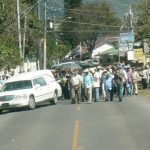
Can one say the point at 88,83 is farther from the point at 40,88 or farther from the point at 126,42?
the point at 126,42

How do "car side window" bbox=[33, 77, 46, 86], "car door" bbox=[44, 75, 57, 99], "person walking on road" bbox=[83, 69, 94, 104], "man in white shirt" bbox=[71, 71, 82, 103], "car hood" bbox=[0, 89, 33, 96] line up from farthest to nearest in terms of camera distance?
1. "man in white shirt" bbox=[71, 71, 82, 103]
2. "person walking on road" bbox=[83, 69, 94, 104]
3. "car door" bbox=[44, 75, 57, 99]
4. "car side window" bbox=[33, 77, 46, 86]
5. "car hood" bbox=[0, 89, 33, 96]

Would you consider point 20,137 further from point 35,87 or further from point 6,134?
point 35,87

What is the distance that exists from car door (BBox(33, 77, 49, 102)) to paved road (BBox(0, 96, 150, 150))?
14.4ft

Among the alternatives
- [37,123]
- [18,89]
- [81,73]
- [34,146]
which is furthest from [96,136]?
[81,73]

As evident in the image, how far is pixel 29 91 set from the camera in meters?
30.8

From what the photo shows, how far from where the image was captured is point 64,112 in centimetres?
2703

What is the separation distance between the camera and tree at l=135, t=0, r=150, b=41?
5122cm

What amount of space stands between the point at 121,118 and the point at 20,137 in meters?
5.61

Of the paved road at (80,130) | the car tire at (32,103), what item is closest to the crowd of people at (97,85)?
the car tire at (32,103)

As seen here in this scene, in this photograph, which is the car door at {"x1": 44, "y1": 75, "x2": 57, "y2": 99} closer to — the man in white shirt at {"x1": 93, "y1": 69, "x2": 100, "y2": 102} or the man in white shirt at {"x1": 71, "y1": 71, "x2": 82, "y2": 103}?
the man in white shirt at {"x1": 71, "y1": 71, "x2": 82, "y2": 103}

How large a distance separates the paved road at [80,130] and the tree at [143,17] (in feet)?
80.6

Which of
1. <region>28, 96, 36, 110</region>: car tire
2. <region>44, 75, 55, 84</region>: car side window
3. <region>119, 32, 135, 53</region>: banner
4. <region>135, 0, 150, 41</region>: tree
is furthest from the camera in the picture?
<region>135, 0, 150, 41</region>: tree

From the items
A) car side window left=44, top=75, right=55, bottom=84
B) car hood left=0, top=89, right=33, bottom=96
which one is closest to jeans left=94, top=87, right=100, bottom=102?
car side window left=44, top=75, right=55, bottom=84

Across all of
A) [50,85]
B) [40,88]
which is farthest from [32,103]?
[50,85]
